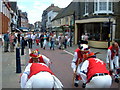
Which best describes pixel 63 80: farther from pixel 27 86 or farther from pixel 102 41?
pixel 102 41

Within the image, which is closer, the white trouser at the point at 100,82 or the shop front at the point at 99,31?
the white trouser at the point at 100,82

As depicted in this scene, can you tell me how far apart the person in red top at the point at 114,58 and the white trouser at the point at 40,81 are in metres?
4.64

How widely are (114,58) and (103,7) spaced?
17640 millimetres

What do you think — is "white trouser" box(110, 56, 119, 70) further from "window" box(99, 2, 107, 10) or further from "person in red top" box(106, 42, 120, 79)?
"window" box(99, 2, 107, 10)

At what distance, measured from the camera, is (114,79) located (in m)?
8.88

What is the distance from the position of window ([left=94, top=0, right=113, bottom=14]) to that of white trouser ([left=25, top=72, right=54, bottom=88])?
70.8 ft

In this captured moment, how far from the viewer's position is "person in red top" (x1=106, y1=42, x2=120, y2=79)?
333 inches

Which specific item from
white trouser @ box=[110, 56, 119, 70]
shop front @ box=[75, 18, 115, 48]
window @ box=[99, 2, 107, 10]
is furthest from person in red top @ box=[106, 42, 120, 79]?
window @ box=[99, 2, 107, 10]

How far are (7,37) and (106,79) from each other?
49.4 ft

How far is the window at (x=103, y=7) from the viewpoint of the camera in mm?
25011

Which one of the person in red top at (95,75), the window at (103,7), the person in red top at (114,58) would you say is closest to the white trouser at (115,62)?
the person in red top at (114,58)

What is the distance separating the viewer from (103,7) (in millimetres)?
25391

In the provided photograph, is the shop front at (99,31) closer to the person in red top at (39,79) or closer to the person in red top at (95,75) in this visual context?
the person in red top at (95,75)

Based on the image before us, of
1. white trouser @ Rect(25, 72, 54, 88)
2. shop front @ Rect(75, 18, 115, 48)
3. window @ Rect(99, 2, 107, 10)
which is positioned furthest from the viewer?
window @ Rect(99, 2, 107, 10)
